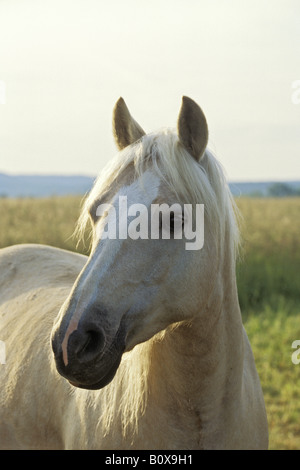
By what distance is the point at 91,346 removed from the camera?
175 cm

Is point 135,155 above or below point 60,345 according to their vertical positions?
above

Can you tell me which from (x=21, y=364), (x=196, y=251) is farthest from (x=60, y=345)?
(x=21, y=364)

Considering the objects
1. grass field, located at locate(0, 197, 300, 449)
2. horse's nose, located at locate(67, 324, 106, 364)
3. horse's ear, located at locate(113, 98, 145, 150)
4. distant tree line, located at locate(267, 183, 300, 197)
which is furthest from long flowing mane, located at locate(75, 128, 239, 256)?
distant tree line, located at locate(267, 183, 300, 197)

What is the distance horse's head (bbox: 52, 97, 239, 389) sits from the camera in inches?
68.9

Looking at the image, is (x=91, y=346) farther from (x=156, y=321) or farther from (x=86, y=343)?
(x=156, y=321)

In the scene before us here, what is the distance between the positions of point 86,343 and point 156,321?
29 centimetres

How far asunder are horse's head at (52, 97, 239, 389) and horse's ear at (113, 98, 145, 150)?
10 cm

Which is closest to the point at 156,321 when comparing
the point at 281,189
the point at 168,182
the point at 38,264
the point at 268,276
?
the point at 168,182

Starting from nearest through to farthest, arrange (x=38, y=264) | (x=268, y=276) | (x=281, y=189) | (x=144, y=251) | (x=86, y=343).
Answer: (x=86, y=343) < (x=144, y=251) < (x=38, y=264) < (x=268, y=276) < (x=281, y=189)
